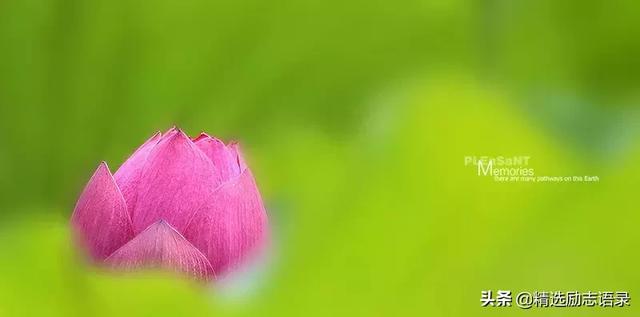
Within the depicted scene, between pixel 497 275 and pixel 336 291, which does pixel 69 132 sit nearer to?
pixel 336 291

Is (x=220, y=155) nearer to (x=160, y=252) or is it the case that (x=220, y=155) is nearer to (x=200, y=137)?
(x=200, y=137)

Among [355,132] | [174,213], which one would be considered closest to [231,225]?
[174,213]

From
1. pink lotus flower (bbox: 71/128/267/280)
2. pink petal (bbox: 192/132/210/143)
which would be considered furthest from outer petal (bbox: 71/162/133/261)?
pink petal (bbox: 192/132/210/143)

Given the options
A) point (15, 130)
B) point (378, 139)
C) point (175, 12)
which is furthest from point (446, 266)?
point (15, 130)

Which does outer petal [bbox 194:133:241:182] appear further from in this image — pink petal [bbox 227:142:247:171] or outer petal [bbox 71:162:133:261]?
outer petal [bbox 71:162:133:261]

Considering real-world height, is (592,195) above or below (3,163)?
below

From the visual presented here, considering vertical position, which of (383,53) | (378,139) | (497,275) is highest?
(383,53)
